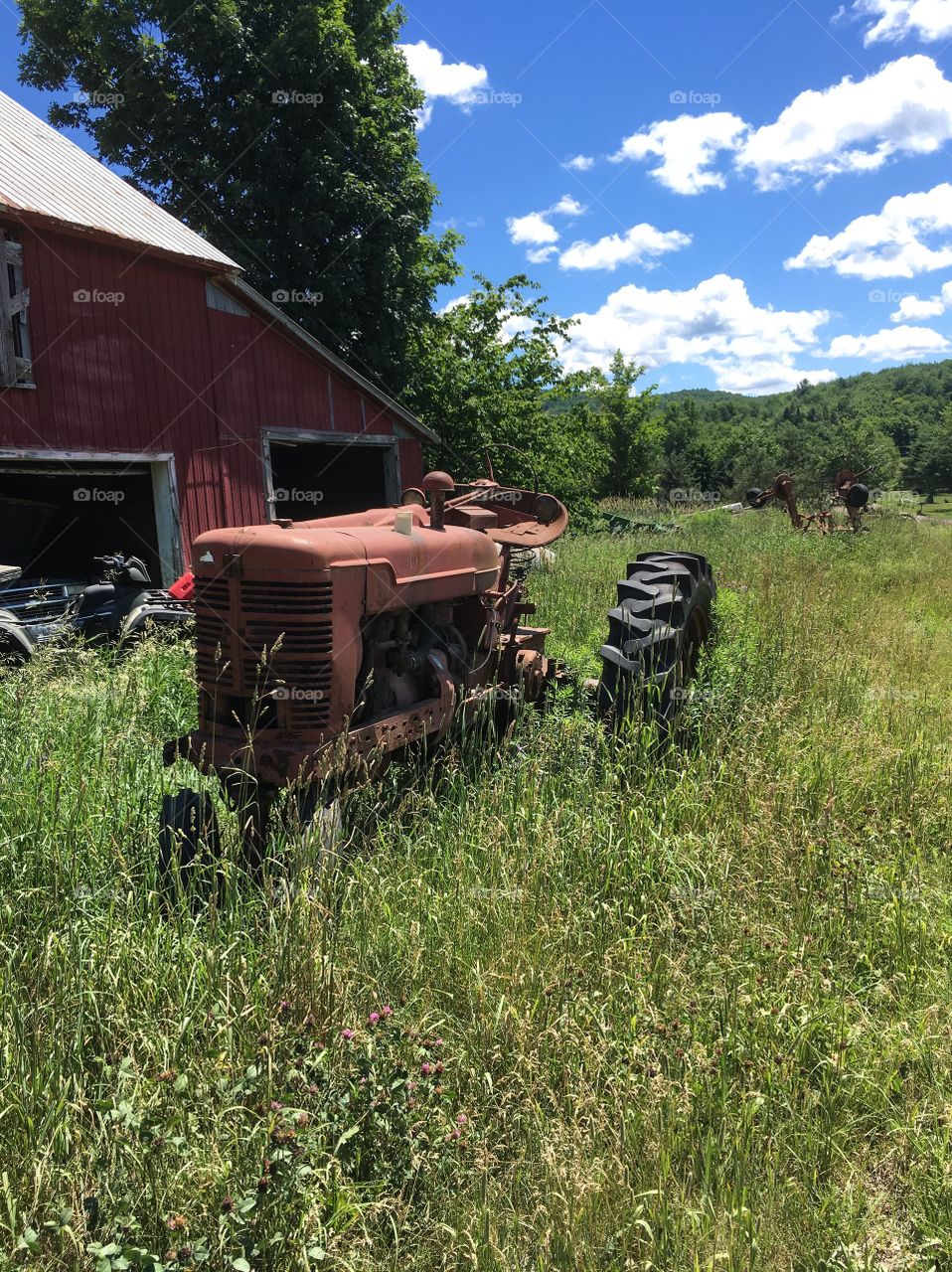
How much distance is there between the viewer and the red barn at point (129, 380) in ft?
27.6

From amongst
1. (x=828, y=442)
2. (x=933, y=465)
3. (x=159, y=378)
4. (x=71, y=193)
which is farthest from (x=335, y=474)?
(x=828, y=442)

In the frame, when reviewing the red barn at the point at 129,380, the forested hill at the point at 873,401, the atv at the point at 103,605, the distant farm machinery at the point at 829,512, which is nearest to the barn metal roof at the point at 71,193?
the red barn at the point at 129,380

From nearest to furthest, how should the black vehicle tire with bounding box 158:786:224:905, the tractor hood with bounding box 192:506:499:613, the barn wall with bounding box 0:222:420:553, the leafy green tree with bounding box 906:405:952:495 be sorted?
the black vehicle tire with bounding box 158:786:224:905, the tractor hood with bounding box 192:506:499:613, the barn wall with bounding box 0:222:420:553, the leafy green tree with bounding box 906:405:952:495

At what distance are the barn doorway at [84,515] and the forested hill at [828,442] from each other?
19.9m

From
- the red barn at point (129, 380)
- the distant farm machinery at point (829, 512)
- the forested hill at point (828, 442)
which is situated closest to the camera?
the red barn at point (129, 380)

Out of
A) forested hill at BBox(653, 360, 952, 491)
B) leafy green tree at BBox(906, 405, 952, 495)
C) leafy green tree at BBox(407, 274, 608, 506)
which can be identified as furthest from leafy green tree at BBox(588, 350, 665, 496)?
leafy green tree at BBox(906, 405, 952, 495)

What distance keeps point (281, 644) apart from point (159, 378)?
8061 mm

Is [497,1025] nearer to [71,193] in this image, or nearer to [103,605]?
[103,605]

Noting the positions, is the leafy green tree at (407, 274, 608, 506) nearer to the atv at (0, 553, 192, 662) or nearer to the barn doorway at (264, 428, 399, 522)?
the barn doorway at (264, 428, 399, 522)

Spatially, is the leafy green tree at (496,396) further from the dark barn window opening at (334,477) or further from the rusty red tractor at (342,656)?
the rusty red tractor at (342,656)

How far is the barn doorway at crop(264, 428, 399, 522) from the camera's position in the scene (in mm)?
13133

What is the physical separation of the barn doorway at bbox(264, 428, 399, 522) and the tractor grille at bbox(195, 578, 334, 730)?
933 cm

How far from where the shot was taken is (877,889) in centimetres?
288

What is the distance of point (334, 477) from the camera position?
14.9m
